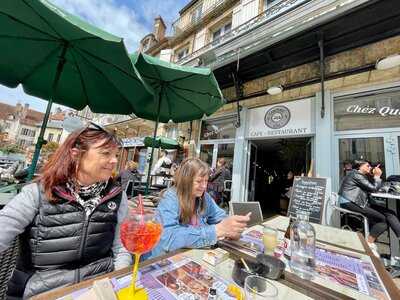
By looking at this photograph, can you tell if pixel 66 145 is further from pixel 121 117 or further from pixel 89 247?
pixel 121 117

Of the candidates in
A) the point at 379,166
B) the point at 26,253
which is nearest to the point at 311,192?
the point at 379,166

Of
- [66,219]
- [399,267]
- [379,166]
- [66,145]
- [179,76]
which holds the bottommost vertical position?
[399,267]

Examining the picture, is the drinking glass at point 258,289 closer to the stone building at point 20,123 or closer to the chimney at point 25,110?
the stone building at point 20,123

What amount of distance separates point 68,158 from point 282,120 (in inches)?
212

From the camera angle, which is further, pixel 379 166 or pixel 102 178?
pixel 379 166

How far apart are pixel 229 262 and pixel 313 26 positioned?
4839 mm

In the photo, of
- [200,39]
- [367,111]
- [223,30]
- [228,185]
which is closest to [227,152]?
[228,185]

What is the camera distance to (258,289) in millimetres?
765

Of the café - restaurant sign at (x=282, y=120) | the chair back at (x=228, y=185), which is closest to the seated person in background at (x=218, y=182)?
the chair back at (x=228, y=185)

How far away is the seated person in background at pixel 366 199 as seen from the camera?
323cm

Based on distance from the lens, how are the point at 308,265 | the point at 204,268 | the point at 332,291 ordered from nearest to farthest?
the point at 332,291 → the point at 204,268 → the point at 308,265

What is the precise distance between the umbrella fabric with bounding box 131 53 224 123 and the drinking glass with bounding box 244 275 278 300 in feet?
8.64

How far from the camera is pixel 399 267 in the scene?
2855 mm

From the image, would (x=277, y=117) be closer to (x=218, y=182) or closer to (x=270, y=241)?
(x=218, y=182)
